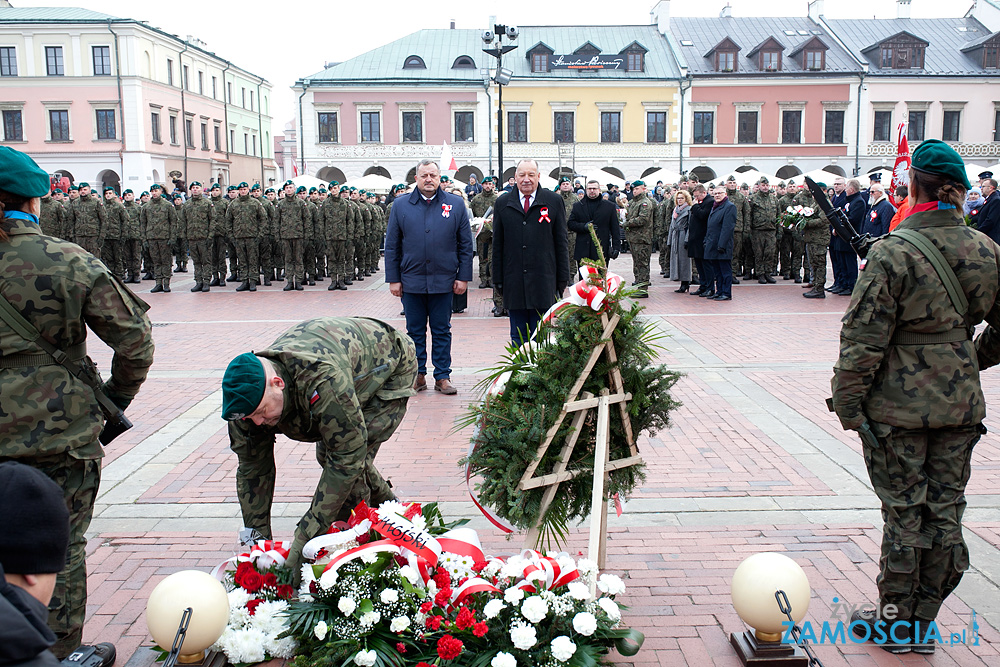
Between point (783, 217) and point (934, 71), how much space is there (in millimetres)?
37113

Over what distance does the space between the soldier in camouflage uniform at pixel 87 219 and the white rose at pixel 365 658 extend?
16.5 metres

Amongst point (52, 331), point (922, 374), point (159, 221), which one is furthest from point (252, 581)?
point (159, 221)

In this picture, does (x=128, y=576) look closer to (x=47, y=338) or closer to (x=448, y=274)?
(x=47, y=338)

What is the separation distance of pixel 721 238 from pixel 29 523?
13.3 metres

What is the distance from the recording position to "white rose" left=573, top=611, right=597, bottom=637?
120 inches

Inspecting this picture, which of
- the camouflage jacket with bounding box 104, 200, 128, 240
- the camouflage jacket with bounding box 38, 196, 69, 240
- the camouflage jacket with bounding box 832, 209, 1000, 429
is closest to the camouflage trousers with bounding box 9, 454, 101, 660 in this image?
the camouflage jacket with bounding box 832, 209, 1000, 429

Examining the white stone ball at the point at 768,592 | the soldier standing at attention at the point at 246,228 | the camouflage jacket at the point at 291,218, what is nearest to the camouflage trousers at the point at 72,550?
the white stone ball at the point at 768,592

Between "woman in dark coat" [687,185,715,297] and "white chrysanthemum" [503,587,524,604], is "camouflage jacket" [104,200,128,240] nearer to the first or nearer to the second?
"woman in dark coat" [687,185,715,297]

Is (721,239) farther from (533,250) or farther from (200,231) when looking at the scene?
(200,231)

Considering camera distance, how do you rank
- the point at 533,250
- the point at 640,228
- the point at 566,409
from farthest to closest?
the point at 640,228 → the point at 533,250 → the point at 566,409

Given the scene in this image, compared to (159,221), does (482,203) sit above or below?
above

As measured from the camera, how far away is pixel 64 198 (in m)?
17.9

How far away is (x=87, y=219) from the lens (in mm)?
17281

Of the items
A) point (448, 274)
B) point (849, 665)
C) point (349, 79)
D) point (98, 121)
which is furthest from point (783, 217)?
point (98, 121)
